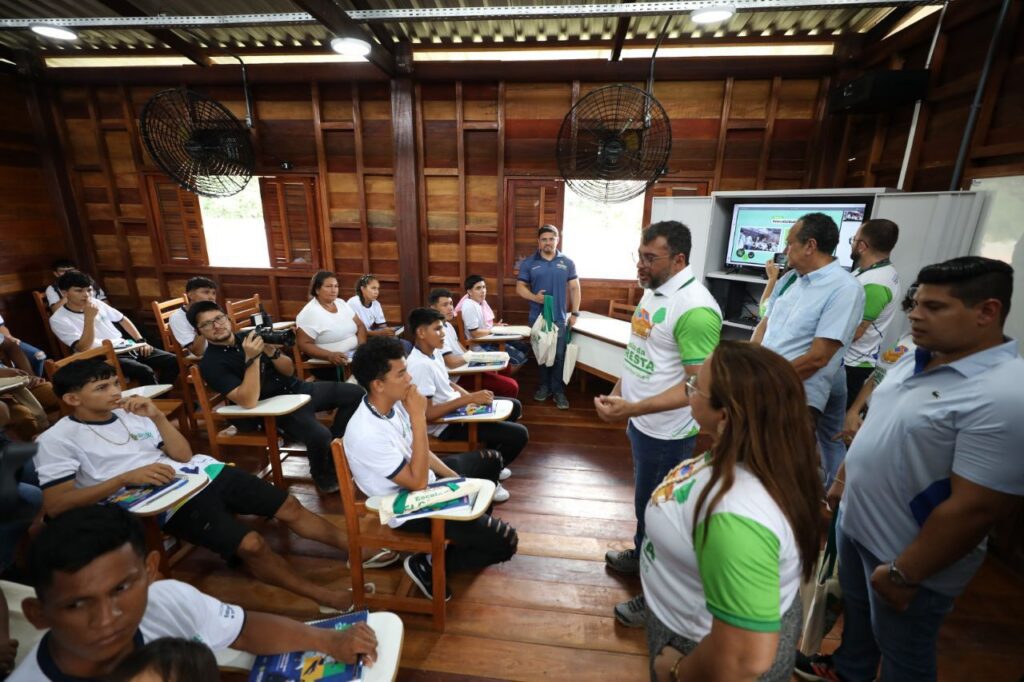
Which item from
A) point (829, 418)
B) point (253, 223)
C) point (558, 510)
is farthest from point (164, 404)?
point (829, 418)

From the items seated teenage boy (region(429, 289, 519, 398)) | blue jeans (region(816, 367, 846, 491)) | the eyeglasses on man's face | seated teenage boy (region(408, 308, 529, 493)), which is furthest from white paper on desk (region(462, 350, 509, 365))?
blue jeans (region(816, 367, 846, 491))

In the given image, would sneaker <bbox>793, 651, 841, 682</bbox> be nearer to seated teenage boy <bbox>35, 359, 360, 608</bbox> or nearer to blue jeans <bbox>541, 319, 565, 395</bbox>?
seated teenage boy <bbox>35, 359, 360, 608</bbox>

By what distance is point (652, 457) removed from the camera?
6.07ft

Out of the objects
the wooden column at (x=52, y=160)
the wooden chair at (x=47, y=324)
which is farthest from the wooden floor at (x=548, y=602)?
the wooden column at (x=52, y=160)

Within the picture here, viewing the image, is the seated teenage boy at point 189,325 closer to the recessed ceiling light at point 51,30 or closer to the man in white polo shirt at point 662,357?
the recessed ceiling light at point 51,30

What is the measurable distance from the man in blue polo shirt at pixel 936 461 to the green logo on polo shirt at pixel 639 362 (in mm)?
716

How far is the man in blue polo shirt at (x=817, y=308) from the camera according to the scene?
1.98m

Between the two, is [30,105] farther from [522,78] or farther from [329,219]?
[522,78]

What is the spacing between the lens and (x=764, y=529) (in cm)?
75

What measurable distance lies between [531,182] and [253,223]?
339 cm

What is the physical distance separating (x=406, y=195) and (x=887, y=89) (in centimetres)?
422

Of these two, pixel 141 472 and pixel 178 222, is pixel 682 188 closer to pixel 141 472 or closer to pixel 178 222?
pixel 141 472

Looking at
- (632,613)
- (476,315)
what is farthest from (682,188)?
(632,613)

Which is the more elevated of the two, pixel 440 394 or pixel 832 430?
pixel 440 394
